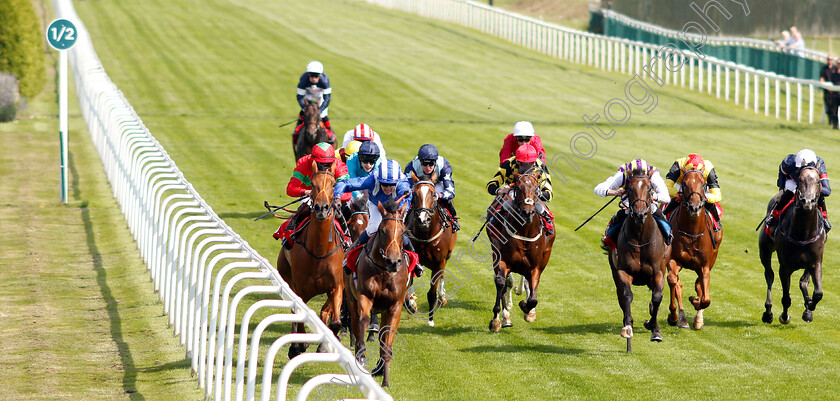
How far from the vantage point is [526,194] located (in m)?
9.82

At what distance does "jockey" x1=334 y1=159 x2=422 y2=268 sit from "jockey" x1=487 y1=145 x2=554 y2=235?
1.62 metres

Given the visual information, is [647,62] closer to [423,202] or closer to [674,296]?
[674,296]

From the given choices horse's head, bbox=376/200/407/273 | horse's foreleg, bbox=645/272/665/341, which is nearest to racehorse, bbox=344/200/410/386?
horse's head, bbox=376/200/407/273

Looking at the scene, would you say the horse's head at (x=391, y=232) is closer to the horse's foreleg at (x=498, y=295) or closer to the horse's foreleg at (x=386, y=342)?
the horse's foreleg at (x=386, y=342)

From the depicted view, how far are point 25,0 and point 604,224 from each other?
57.3ft

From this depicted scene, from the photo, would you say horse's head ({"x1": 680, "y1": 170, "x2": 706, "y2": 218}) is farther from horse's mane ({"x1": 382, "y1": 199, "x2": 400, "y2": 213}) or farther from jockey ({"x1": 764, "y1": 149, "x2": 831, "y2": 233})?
horse's mane ({"x1": 382, "y1": 199, "x2": 400, "y2": 213})

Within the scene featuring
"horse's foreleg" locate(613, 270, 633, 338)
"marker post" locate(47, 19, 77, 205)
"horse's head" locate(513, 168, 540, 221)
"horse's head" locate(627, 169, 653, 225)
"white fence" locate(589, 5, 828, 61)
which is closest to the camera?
"horse's head" locate(627, 169, 653, 225)

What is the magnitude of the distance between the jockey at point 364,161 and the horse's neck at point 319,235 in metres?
0.69

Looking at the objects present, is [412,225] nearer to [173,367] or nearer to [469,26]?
[173,367]

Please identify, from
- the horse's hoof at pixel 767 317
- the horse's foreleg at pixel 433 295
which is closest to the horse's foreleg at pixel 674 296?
the horse's hoof at pixel 767 317

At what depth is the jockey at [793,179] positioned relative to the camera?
10.5 meters

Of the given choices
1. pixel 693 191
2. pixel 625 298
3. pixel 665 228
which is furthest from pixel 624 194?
pixel 625 298

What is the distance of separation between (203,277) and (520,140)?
4.34 metres

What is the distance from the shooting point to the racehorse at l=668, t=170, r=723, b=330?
10.6 m
